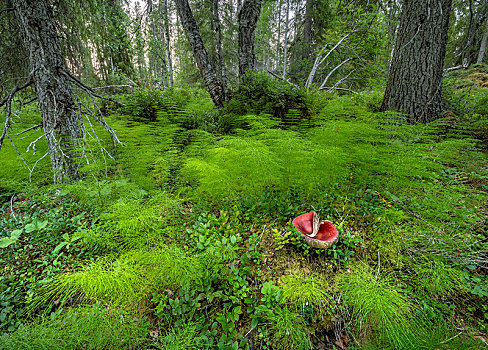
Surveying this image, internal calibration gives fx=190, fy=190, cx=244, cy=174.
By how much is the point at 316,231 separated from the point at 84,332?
6.34 feet

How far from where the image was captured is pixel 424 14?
Result: 2.85 meters

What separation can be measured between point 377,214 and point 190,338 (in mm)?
2183

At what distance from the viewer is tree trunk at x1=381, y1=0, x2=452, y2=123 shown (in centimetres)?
287

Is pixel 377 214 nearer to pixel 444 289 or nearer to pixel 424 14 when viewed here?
pixel 444 289

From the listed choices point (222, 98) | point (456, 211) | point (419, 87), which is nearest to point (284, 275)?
point (456, 211)

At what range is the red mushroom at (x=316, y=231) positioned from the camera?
175cm

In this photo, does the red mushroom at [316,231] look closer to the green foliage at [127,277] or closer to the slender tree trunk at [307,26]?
the green foliage at [127,277]

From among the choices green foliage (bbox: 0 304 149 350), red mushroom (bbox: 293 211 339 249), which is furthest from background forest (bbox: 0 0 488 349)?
red mushroom (bbox: 293 211 339 249)

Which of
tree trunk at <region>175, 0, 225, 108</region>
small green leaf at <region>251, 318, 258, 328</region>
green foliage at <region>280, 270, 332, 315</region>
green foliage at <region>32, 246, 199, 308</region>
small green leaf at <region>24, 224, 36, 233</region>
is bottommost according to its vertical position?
small green leaf at <region>251, 318, 258, 328</region>

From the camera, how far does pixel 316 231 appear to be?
183 centimetres

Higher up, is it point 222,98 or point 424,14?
point 424,14

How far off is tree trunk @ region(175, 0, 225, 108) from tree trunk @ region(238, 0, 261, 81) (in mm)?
699

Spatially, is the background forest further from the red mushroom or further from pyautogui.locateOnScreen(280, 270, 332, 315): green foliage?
the red mushroom

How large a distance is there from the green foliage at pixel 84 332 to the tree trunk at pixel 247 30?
4.87 metres
